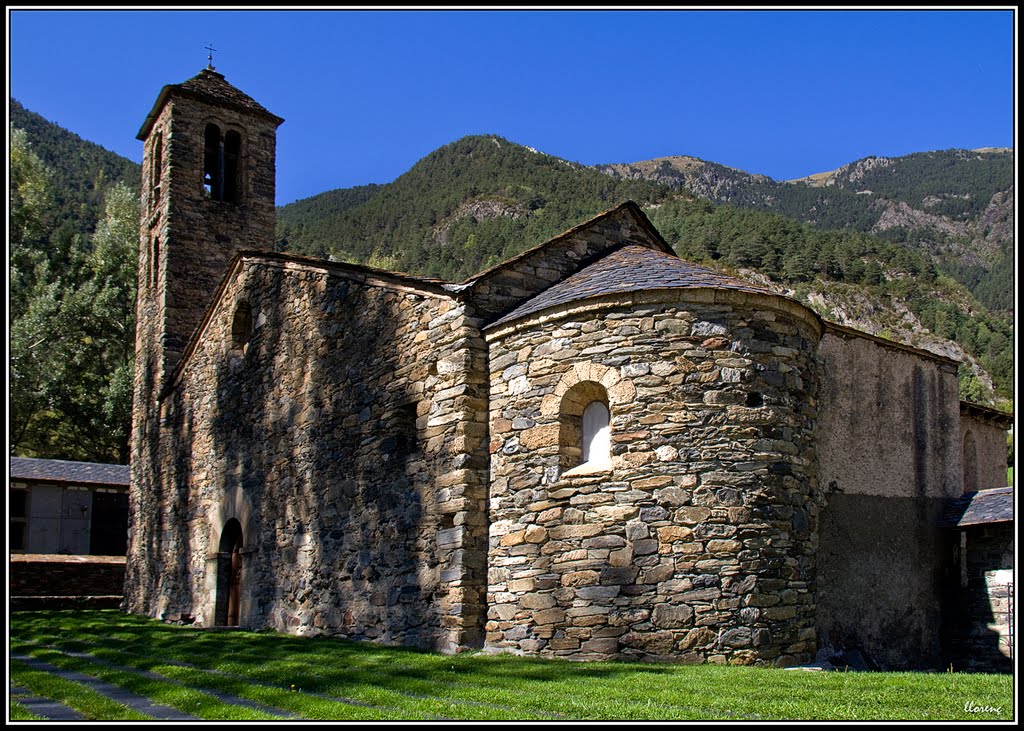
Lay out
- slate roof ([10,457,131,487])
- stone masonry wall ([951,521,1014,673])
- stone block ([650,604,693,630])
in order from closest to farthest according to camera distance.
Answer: stone block ([650,604,693,630]) < stone masonry wall ([951,521,1014,673]) < slate roof ([10,457,131,487])

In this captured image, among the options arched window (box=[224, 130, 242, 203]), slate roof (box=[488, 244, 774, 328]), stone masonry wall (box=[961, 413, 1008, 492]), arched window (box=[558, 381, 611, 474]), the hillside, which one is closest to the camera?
slate roof (box=[488, 244, 774, 328])

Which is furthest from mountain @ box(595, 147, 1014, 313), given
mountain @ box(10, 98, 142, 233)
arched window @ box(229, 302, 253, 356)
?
arched window @ box(229, 302, 253, 356)

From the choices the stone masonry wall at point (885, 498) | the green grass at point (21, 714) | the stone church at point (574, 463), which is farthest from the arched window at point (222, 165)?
the green grass at point (21, 714)

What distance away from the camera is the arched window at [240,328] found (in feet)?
51.9

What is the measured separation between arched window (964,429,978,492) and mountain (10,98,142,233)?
4307 centimetres

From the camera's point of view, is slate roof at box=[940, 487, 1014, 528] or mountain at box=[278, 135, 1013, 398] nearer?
slate roof at box=[940, 487, 1014, 528]

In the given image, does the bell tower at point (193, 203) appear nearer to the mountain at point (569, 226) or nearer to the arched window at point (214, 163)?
the arched window at point (214, 163)

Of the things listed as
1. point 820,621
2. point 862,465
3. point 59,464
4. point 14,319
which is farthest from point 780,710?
point 14,319

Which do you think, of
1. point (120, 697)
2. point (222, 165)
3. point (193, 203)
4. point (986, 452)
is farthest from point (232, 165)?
point (986, 452)

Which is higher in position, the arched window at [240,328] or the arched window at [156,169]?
the arched window at [156,169]

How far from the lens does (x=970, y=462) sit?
15930 mm

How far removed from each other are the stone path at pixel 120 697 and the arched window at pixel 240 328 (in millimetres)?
6815

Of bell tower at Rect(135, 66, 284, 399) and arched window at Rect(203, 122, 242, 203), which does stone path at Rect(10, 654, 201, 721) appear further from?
arched window at Rect(203, 122, 242, 203)

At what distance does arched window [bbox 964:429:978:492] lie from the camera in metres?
15.9
